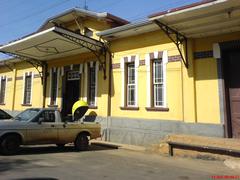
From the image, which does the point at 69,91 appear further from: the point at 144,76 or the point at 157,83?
the point at 157,83

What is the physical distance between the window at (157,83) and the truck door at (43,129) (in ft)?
16.0

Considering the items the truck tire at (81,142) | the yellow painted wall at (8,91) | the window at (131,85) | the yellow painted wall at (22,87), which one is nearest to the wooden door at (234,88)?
the window at (131,85)

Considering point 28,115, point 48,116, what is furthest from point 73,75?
point 28,115

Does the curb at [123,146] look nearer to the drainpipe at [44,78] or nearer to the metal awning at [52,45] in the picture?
the metal awning at [52,45]

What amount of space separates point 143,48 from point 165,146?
5149 millimetres

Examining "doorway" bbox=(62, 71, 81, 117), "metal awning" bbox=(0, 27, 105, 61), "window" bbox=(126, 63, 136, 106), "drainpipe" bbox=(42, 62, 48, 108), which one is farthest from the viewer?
"drainpipe" bbox=(42, 62, 48, 108)

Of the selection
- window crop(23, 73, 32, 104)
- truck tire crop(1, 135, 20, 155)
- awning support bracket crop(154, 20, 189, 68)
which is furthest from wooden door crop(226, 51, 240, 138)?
window crop(23, 73, 32, 104)

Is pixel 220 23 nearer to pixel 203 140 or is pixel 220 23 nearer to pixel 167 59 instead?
pixel 167 59

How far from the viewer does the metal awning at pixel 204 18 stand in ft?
31.2

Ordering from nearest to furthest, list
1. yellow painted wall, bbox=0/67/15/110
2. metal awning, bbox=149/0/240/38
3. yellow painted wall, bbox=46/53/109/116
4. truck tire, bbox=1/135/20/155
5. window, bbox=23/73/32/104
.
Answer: metal awning, bbox=149/0/240/38, truck tire, bbox=1/135/20/155, yellow painted wall, bbox=46/53/109/116, window, bbox=23/73/32/104, yellow painted wall, bbox=0/67/15/110

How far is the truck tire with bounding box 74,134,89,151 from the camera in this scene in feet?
39.6

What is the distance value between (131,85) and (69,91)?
5634mm

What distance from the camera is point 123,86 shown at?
48.2ft

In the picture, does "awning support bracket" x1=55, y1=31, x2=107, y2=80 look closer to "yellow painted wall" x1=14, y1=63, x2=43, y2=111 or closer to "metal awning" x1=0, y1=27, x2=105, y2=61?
"metal awning" x1=0, y1=27, x2=105, y2=61
